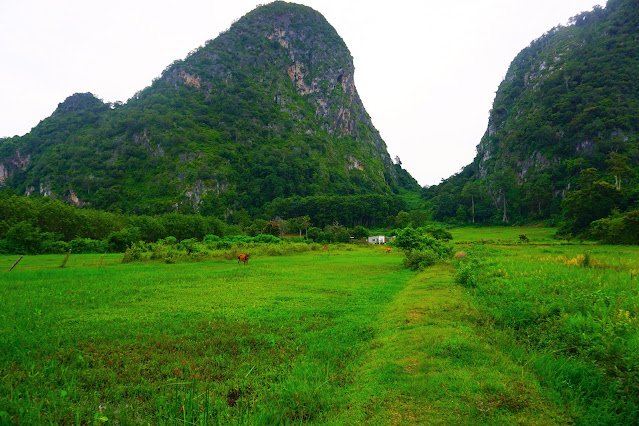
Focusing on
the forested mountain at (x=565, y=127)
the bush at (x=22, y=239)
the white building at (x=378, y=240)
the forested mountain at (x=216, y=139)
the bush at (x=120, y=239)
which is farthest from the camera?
→ the forested mountain at (x=216, y=139)

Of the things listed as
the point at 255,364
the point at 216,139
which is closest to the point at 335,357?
the point at 255,364

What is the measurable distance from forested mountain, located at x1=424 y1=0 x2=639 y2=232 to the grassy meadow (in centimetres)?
7712

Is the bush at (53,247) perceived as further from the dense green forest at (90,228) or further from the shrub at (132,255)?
the shrub at (132,255)

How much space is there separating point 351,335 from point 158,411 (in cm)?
471

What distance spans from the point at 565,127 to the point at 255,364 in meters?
134

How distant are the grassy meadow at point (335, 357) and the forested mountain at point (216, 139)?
98170 millimetres

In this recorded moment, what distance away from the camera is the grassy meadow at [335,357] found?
4426 millimetres

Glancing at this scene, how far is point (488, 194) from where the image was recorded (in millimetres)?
115438

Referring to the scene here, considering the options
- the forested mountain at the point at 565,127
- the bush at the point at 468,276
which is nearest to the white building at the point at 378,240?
the forested mountain at the point at 565,127

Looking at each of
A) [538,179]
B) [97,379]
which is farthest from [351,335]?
[538,179]

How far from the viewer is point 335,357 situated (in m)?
6.46

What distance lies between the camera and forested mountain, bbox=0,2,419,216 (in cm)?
10800

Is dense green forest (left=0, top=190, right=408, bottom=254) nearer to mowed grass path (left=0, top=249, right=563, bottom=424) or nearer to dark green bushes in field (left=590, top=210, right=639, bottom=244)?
mowed grass path (left=0, top=249, right=563, bottom=424)

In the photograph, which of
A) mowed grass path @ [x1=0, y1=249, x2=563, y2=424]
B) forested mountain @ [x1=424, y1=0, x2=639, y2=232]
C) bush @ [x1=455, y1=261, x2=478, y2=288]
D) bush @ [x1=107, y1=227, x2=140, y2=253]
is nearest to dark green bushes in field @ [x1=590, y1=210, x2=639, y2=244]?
bush @ [x1=455, y1=261, x2=478, y2=288]
